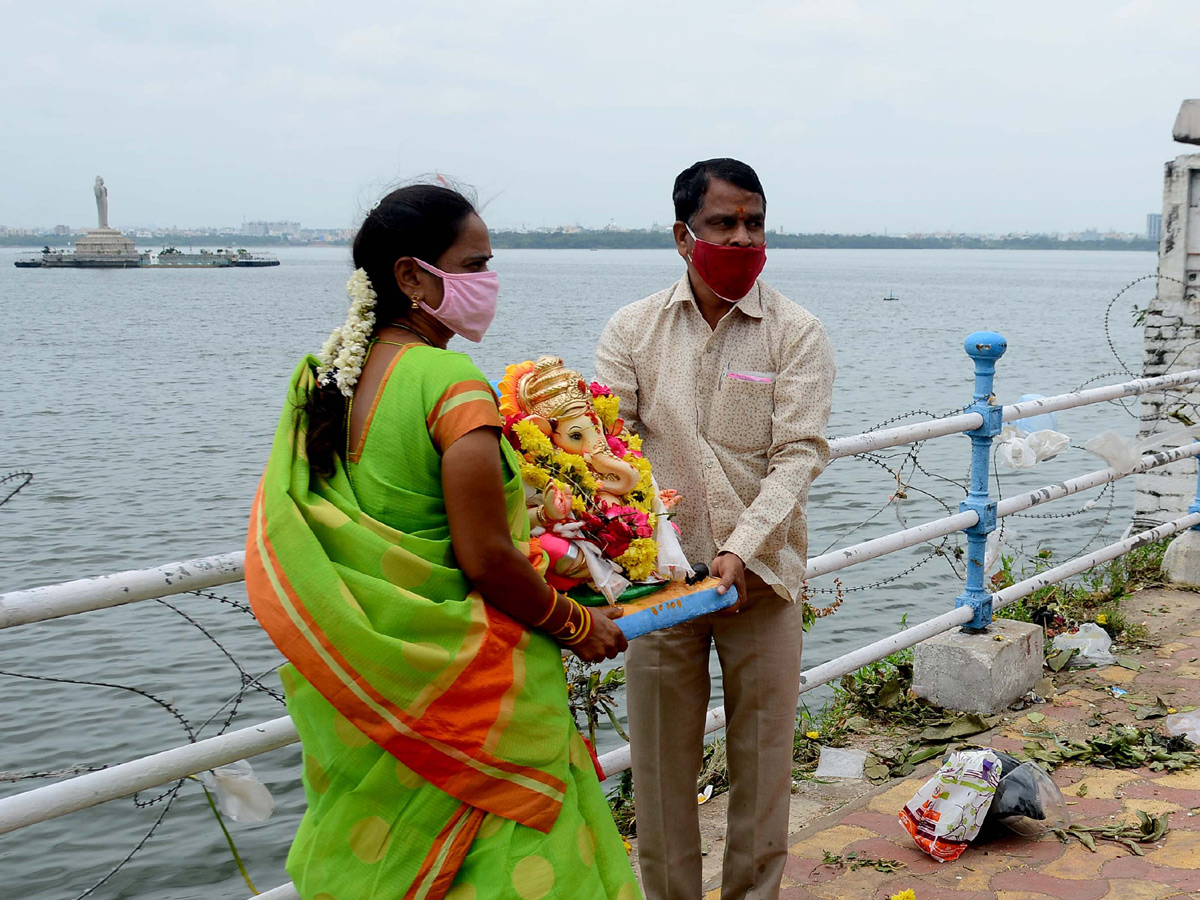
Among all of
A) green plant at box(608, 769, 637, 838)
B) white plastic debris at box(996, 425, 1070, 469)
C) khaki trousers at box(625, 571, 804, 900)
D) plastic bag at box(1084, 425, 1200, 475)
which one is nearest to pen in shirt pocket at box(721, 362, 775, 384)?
khaki trousers at box(625, 571, 804, 900)

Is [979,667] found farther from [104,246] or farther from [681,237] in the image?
[104,246]

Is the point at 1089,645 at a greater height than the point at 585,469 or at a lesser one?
lesser

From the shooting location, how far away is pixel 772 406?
2.71 m

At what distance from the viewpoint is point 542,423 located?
2236 millimetres

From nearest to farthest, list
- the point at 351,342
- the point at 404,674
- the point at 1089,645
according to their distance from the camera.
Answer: the point at 404,674 → the point at 351,342 → the point at 1089,645

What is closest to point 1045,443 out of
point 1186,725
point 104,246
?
point 1186,725

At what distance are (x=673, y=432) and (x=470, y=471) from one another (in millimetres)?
971

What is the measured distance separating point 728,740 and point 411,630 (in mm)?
1284

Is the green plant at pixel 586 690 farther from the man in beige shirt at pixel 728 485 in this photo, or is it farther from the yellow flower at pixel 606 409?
the yellow flower at pixel 606 409

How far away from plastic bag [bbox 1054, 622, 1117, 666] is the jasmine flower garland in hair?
13.4 feet

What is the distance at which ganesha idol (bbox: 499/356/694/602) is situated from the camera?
2199 millimetres

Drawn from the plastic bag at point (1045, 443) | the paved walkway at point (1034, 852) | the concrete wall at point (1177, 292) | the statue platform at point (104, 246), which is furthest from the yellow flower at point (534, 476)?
the statue platform at point (104, 246)

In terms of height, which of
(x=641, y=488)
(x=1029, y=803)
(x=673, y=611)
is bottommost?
(x=1029, y=803)

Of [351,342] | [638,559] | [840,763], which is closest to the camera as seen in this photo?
[351,342]
